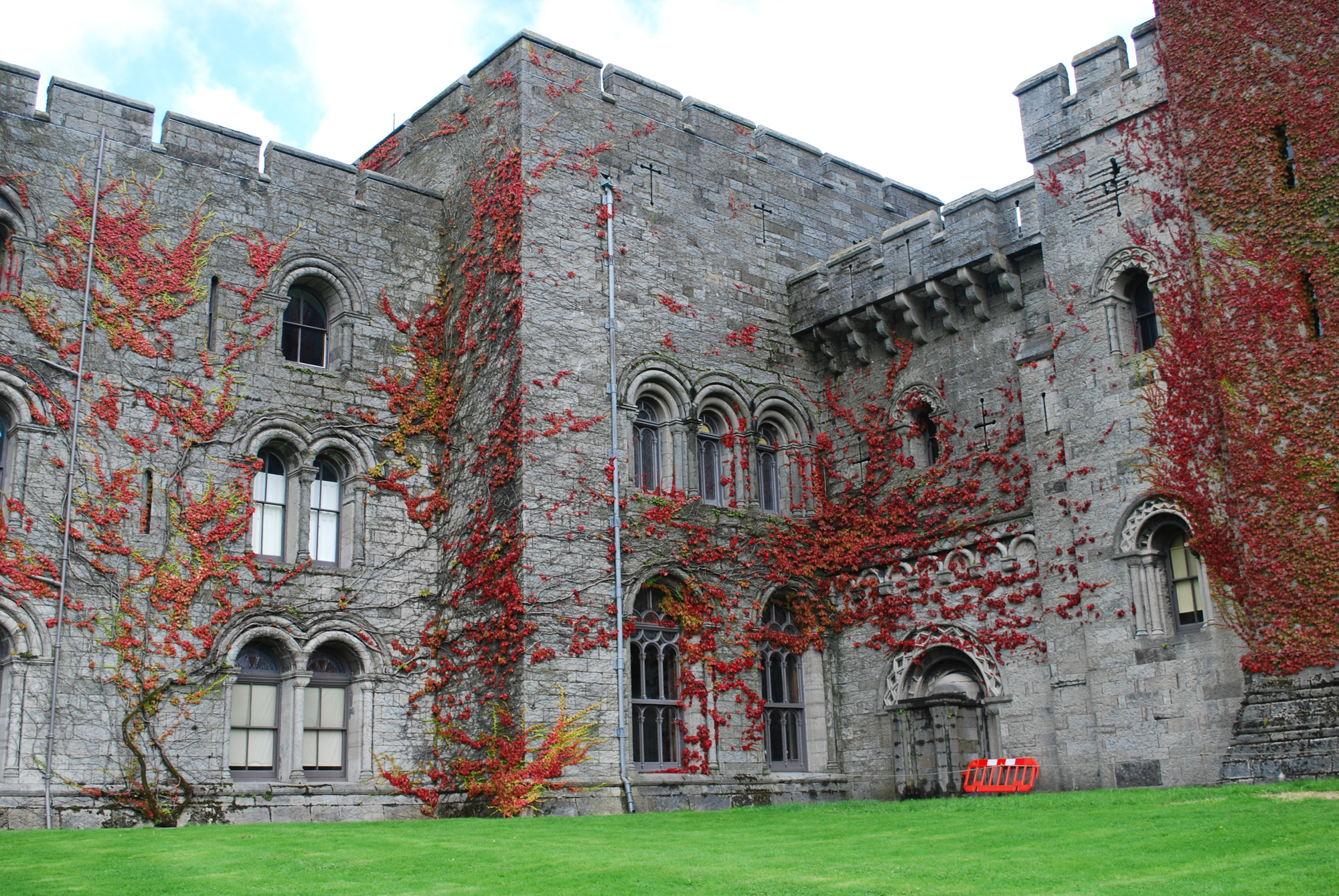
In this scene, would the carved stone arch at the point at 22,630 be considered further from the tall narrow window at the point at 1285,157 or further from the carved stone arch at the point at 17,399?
the tall narrow window at the point at 1285,157

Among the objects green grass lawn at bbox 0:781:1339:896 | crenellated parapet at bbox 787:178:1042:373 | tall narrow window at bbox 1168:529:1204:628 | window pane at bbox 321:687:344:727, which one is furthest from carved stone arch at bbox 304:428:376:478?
tall narrow window at bbox 1168:529:1204:628

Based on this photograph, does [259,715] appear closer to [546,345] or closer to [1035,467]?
[546,345]

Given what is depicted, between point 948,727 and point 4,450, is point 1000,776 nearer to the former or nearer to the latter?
point 948,727

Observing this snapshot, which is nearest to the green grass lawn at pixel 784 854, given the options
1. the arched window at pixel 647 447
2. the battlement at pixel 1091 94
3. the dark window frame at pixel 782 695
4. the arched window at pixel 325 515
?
the arched window at pixel 325 515

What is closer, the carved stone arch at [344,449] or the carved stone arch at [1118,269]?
the carved stone arch at [1118,269]

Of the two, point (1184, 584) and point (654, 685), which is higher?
point (1184, 584)

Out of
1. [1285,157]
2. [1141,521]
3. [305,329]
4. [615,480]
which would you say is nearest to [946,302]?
[1141,521]

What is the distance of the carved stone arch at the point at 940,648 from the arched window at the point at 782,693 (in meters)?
1.40

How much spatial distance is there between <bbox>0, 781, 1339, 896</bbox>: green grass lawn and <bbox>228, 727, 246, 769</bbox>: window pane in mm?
2201

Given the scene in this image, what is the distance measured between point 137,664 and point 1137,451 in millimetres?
12058

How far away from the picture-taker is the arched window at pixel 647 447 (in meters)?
18.7

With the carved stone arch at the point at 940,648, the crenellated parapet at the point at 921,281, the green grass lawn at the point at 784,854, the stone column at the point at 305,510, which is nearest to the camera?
the green grass lawn at the point at 784,854

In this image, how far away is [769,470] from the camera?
2027 centimetres

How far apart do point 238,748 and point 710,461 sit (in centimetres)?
765
